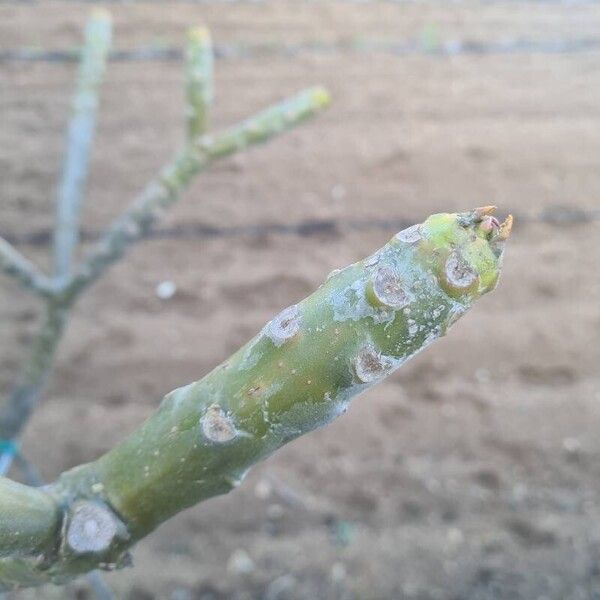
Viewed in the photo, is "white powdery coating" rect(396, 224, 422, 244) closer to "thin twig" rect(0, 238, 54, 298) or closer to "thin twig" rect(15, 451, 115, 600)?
"thin twig" rect(0, 238, 54, 298)

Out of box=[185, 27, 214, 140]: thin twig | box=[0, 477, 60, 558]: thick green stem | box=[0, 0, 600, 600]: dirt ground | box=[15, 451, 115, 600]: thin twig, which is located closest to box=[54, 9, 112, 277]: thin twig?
box=[185, 27, 214, 140]: thin twig

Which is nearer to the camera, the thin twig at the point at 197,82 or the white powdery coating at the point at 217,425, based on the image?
the white powdery coating at the point at 217,425

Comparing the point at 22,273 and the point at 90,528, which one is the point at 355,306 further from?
the point at 22,273

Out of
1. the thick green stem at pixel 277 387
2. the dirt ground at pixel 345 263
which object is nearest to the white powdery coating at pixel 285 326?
the thick green stem at pixel 277 387

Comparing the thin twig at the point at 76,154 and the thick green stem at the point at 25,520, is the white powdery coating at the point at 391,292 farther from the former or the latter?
the thin twig at the point at 76,154

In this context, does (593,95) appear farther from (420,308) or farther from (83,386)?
(420,308)

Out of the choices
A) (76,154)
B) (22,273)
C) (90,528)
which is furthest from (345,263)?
(90,528)

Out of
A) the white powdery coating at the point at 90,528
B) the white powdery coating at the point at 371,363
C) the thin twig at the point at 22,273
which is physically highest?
the white powdery coating at the point at 371,363
